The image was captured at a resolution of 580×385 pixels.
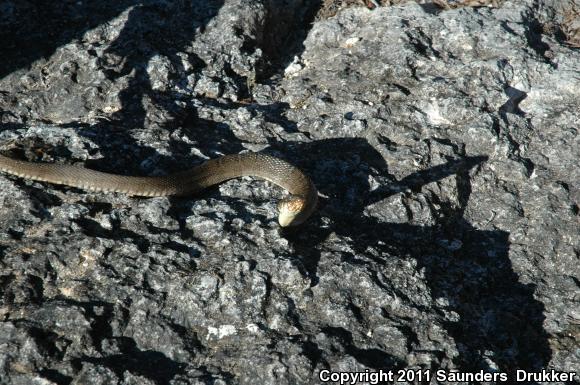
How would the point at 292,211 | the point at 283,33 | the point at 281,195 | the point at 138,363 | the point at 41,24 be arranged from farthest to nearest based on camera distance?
the point at 283,33, the point at 41,24, the point at 281,195, the point at 292,211, the point at 138,363

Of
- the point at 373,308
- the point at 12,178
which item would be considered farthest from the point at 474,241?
the point at 12,178

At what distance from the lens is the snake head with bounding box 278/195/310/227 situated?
507 centimetres

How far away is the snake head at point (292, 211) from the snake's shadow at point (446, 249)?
0.30 ft

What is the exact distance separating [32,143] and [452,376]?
3873mm

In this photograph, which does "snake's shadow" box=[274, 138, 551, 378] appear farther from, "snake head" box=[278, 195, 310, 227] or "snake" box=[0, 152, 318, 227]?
"snake" box=[0, 152, 318, 227]

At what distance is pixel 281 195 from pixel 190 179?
2.49ft

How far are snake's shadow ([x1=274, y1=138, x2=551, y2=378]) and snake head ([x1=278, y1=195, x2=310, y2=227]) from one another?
0.09m

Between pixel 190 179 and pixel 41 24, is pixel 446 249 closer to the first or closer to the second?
pixel 190 179

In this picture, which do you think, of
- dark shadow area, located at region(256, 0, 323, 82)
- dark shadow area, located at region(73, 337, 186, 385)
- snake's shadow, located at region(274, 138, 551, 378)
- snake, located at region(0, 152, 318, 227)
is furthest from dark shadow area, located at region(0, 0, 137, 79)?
dark shadow area, located at region(73, 337, 186, 385)

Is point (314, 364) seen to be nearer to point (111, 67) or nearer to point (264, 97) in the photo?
point (264, 97)

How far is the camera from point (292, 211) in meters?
5.06

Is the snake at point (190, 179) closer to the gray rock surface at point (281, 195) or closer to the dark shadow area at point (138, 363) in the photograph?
the gray rock surface at point (281, 195)

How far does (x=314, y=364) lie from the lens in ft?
13.7

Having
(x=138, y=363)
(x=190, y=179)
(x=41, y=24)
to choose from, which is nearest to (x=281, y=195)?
(x=190, y=179)
